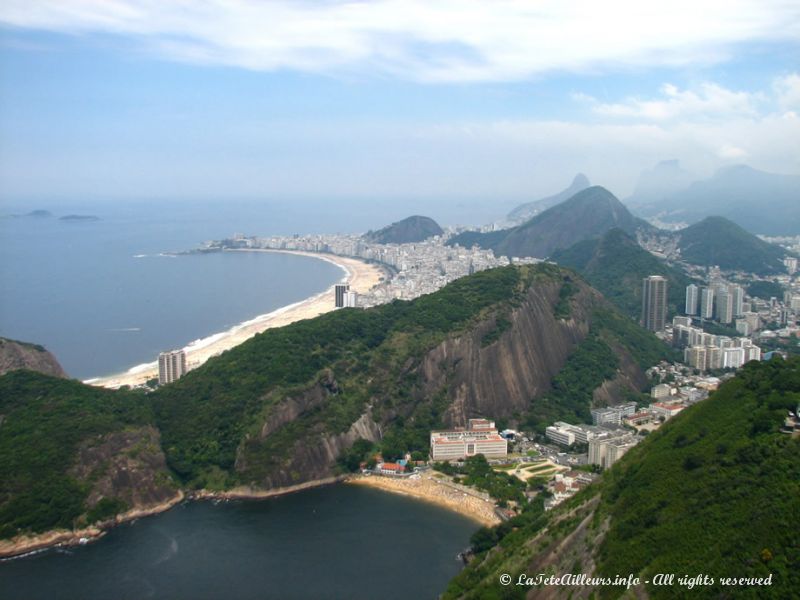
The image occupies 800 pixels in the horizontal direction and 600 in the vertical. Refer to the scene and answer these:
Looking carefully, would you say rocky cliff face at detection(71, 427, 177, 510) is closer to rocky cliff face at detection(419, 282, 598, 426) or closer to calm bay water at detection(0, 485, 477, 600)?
calm bay water at detection(0, 485, 477, 600)

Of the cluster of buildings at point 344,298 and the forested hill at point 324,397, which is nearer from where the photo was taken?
the forested hill at point 324,397

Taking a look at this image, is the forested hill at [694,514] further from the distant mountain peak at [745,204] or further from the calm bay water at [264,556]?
the distant mountain peak at [745,204]

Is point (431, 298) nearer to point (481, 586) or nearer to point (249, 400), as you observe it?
point (249, 400)

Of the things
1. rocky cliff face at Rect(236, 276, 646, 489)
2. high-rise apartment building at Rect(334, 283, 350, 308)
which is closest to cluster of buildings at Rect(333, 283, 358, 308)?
high-rise apartment building at Rect(334, 283, 350, 308)

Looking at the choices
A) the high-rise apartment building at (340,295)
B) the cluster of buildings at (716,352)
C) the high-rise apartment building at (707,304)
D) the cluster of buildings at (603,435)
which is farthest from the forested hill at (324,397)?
the high-rise apartment building at (340,295)

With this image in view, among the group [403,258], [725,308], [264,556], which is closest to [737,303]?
[725,308]

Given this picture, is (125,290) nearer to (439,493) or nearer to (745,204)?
(439,493)

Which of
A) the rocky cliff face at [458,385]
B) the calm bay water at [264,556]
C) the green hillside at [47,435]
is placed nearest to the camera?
the calm bay water at [264,556]
